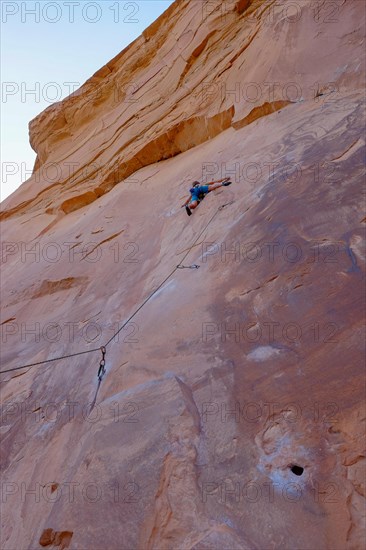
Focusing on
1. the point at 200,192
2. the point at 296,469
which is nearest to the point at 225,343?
the point at 296,469

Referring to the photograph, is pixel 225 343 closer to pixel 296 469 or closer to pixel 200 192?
pixel 296 469

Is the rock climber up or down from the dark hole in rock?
up

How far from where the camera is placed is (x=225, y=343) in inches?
138

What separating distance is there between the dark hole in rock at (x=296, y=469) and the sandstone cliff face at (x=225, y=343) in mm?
13

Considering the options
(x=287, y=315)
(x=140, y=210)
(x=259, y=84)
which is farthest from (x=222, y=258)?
(x=259, y=84)

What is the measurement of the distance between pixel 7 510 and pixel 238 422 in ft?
Answer: 6.73

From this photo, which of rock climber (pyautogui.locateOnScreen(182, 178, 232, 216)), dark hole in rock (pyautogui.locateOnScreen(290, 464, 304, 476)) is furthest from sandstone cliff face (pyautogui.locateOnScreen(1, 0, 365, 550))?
rock climber (pyautogui.locateOnScreen(182, 178, 232, 216))

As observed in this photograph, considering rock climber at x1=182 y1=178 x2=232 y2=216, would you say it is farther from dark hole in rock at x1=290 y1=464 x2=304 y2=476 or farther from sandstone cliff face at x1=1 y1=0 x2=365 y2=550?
dark hole in rock at x1=290 y1=464 x2=304 y2=476

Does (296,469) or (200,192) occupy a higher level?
(200,192)

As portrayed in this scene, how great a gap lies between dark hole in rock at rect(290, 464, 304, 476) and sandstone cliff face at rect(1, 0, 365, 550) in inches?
0.5

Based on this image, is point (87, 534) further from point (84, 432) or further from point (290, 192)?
point (290, 192)

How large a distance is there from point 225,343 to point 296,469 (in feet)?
3.61

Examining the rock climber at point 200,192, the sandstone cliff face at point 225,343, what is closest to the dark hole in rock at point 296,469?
the sandstone cliff face at point 225,343

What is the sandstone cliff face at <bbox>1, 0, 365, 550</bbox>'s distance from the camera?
105 inches
